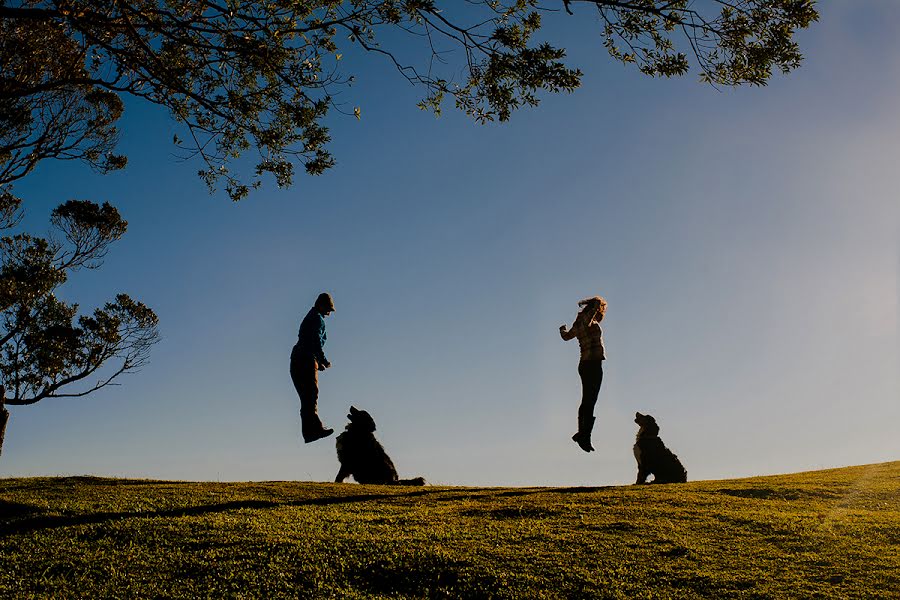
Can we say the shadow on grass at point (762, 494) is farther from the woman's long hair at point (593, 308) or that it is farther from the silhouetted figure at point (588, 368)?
the woman's long hair at point (593, 308)

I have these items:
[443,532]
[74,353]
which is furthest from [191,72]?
[74,353]

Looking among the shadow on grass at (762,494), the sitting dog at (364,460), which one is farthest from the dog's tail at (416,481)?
the shadow on grass at (762,494)

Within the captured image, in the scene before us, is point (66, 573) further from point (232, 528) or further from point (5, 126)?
point (5, 126)

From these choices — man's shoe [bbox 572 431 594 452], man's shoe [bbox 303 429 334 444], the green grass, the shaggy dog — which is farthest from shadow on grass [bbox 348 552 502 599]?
the shaggy dog

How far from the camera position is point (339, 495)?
1733 cm

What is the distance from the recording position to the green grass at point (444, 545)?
10117 millimetres

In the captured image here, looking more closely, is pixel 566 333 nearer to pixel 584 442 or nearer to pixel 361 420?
pixel 584 442

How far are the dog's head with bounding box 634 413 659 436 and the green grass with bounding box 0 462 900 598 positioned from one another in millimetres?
5159

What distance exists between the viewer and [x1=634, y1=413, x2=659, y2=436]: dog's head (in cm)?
2242

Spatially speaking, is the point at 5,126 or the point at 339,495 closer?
the point at 339,495

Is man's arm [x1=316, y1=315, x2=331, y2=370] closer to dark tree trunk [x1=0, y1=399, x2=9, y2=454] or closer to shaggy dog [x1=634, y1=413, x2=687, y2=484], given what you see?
dark tree trunk [x1=0, y1=399, x2=9, y2=454]

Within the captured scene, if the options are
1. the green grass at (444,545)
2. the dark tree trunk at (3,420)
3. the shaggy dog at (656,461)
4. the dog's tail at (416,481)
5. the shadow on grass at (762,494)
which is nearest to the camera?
the green grass at (444,545)

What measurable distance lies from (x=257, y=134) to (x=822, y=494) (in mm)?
17041

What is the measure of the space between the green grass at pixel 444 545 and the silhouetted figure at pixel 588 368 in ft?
9.02
